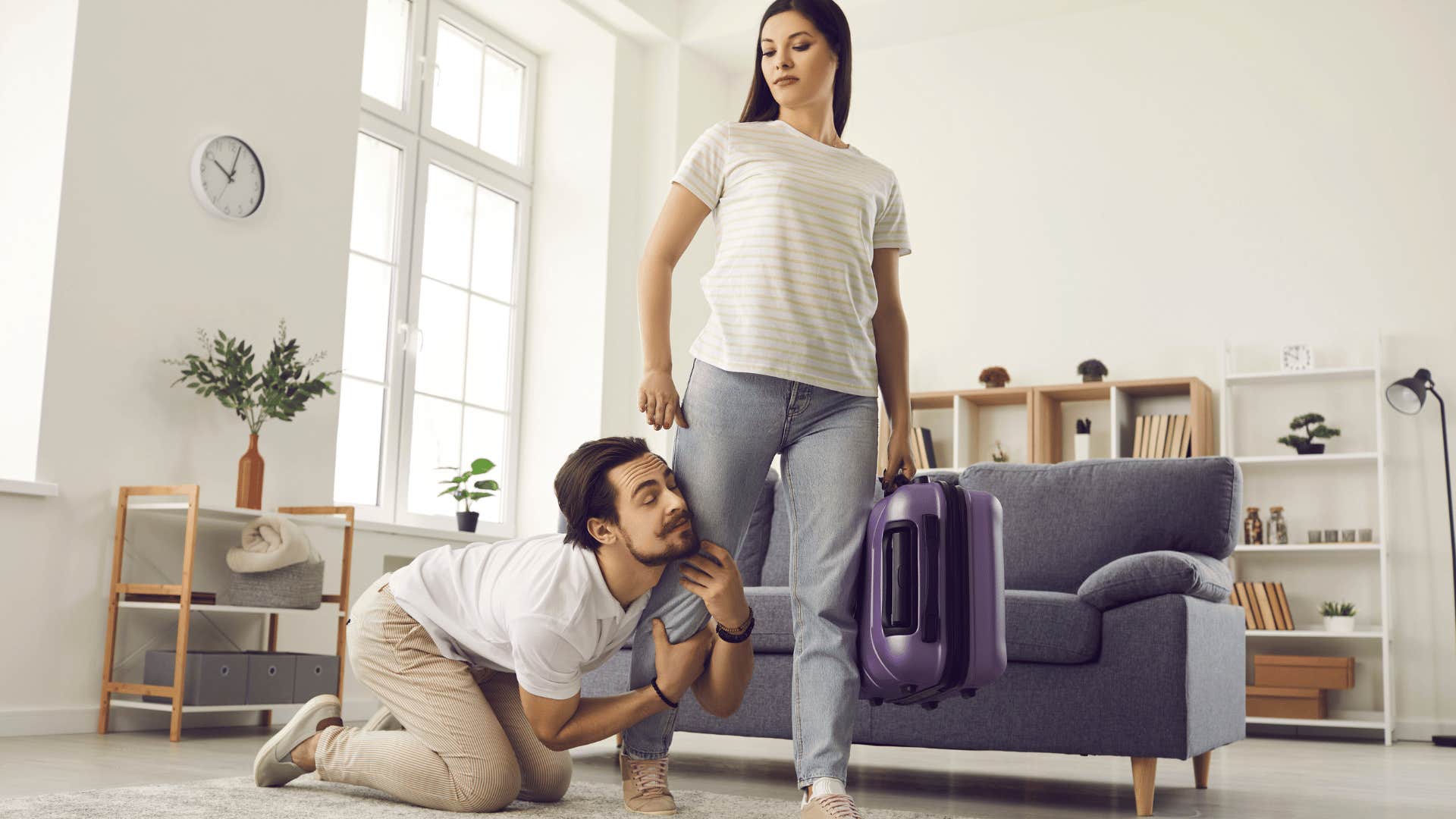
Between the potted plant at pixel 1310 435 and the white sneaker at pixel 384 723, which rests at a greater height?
the potted plant at pixel 1310 435


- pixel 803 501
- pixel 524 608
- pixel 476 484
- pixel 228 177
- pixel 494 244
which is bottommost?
pixel 524 608

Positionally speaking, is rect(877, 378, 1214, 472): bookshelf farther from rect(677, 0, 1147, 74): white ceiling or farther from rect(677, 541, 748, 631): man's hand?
rect(677, 541, 748, 631): man's hand

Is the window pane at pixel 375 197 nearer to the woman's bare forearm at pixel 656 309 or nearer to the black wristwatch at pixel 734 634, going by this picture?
the woman's bare forearm at pixel 656 309

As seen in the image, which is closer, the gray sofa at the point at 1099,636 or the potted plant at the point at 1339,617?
the gray sofa at the point at 1099,636

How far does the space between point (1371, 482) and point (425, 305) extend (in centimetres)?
409

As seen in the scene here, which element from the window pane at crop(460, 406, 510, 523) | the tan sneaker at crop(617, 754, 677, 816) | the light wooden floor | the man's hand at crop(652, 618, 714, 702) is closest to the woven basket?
the light wooden floor

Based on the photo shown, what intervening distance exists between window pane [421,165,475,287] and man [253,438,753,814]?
12.2 ft

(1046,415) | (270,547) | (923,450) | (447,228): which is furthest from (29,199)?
(1046,415)

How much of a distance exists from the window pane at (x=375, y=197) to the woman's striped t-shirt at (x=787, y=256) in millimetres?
3630

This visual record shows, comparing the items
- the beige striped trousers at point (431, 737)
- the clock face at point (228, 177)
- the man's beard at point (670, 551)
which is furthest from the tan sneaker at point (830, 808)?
the clock face at point (228, 177)

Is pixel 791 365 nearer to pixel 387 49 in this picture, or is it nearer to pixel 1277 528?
pixel 1277 528

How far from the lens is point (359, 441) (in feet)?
17.3

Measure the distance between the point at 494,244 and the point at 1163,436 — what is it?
3211mm

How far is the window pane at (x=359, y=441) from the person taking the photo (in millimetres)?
5184
